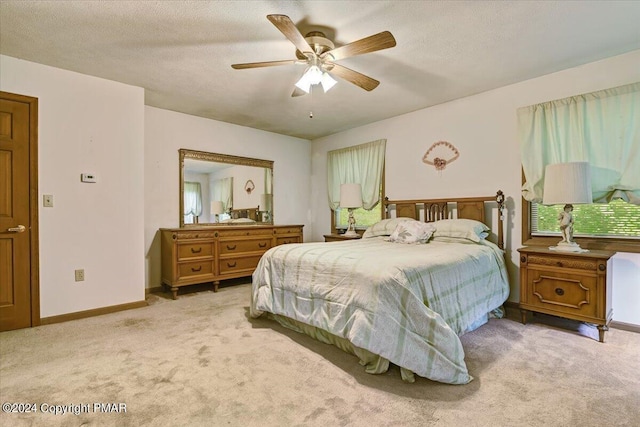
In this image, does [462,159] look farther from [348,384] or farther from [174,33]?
[174,33]

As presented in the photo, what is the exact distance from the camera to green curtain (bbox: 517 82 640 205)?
8.66 ft

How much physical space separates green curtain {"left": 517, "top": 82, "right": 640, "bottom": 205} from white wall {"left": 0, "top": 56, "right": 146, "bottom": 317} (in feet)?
14.1

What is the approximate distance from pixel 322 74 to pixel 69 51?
2.27 metres

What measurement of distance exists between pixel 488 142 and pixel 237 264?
360 cm

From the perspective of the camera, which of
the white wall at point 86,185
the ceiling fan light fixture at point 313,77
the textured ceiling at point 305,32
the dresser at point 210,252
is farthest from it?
the dresser at point 210,252

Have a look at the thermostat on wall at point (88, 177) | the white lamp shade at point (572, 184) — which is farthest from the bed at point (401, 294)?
the thermostat on wall at point (88, 177)

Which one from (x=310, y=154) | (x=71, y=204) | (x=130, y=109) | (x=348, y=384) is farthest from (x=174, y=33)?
(x=310, y=154)

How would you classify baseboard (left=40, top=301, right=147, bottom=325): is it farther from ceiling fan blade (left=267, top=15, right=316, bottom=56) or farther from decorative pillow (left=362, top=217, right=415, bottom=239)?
ceiling fan blade (left=267, top=15, right=316, bottom=56)

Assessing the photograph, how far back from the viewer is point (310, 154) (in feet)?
19.5

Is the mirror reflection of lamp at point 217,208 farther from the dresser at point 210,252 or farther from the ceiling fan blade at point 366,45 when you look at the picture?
the ceiling fan blade at point 366,45

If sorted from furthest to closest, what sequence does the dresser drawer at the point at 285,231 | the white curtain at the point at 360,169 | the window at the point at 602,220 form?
the dresser drawer at the point at 285,231 < the white curtain at the point at 360,169 < the window at the point at 602,220

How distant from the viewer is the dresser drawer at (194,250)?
3836mm

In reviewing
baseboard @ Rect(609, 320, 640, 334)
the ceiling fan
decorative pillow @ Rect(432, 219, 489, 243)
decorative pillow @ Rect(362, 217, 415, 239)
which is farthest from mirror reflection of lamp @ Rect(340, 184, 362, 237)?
baseboard @ Rect(609, 320, 640, 334)

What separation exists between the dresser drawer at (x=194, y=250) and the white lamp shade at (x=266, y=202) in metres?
1.36
